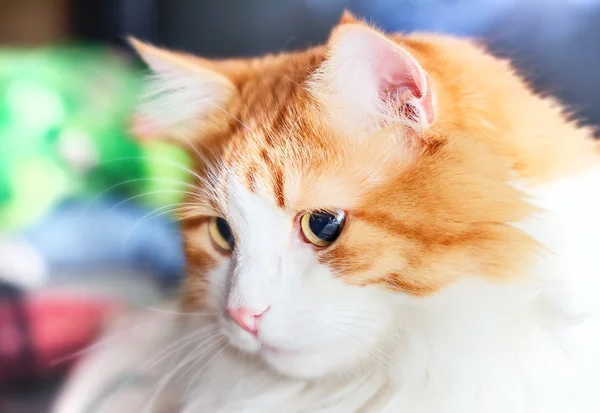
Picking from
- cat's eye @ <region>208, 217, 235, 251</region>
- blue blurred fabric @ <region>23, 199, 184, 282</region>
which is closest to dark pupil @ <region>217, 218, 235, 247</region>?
cat's eye @ <region>208, 217, 235, 251</region>

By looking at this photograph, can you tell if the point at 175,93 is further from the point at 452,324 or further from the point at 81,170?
the point at 452,324

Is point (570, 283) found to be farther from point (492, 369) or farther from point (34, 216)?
point (34, 216)

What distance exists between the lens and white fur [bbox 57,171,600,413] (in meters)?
0.68

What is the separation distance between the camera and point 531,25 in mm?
843

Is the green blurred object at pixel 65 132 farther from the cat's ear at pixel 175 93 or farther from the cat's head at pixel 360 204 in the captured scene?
the cat's head at pixel 360 204

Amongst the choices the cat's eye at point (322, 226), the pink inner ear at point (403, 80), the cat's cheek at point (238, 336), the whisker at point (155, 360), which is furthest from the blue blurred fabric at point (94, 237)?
the pink inner ear at point (403, 80)

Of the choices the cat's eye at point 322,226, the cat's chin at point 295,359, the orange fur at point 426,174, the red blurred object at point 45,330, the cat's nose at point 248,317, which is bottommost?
the red blurred object at point 45,330

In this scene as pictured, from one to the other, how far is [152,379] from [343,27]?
0.62 meters

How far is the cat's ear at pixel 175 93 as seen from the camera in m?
0.86

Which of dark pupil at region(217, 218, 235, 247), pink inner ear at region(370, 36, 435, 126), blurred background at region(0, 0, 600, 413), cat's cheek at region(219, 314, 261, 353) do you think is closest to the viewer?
pink inner ear at region(370, 36, 435, 126)

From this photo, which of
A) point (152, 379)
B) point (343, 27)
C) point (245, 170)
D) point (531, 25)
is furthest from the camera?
point (152, 379)

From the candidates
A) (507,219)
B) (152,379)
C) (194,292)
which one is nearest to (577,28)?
(507,219)

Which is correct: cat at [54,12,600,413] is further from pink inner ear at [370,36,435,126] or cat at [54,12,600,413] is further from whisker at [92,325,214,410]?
whisker at [92,325,214,410]

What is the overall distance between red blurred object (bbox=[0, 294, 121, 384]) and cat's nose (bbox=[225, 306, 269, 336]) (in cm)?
39
